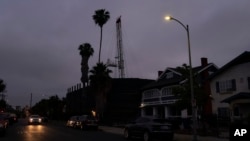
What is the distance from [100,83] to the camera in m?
50.4

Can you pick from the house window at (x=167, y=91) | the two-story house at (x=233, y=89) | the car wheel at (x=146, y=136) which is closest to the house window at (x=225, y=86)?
the two-story house at (x=233, y=89)

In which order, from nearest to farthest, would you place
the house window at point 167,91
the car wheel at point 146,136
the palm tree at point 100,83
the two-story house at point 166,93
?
the car wheel at point 146,136, the two-story house at point 166,93, the house window at point 167,91, the palm tree at point 100,83

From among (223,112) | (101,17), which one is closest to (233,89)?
(223,112)

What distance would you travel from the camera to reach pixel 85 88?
72062 millimetres

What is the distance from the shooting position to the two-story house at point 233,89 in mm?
32469

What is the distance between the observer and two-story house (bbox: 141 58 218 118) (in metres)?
44.3

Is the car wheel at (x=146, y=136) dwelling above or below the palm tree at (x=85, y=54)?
→ below

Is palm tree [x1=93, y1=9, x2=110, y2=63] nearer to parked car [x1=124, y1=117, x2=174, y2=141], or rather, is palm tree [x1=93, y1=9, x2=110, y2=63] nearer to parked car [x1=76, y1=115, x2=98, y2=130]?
parked car [x1=76, y1=115, x2=98, y2=130]

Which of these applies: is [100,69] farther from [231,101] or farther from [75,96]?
[75,96]

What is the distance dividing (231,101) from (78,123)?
17.3 metres

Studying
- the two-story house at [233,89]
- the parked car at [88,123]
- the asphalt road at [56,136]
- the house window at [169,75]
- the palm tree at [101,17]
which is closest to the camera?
the asphalt road at [56,136]

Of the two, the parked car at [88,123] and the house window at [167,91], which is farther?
the house window at [167,91]

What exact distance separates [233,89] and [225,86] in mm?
1596

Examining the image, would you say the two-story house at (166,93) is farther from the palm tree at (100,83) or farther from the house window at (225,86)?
the palm tree at (100,83)
